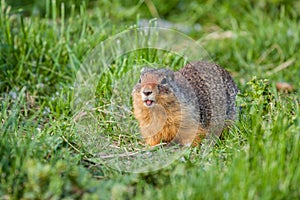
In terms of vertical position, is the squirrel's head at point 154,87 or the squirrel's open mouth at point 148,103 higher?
the squirrel's head at point 154,87

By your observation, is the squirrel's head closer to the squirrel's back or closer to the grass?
the squirrel's back

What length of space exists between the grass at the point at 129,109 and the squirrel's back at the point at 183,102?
18 cm

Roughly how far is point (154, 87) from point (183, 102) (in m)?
0.34

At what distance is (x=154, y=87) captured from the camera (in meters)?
4.59

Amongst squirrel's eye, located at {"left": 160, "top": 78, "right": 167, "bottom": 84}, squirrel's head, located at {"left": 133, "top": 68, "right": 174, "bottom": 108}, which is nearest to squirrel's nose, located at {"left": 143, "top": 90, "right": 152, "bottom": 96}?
squirrel's head, located at {"left": 133, "top": 68, "right": 174, "bottom": 108}

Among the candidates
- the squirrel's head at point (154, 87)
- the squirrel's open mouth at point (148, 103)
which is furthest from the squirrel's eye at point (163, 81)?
the squirrel's open mouth at point (148, 103)

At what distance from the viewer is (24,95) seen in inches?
220

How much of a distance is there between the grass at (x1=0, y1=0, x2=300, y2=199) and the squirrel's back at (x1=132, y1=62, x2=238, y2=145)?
0.59ft

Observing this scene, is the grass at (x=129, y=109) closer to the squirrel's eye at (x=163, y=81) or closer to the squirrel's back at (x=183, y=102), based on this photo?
the squirrel's back at (x=183, y=102)

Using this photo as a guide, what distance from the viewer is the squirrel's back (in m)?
4.67

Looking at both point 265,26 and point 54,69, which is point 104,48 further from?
point 265,26

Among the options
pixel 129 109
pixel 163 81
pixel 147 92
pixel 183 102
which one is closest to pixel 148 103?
pixel 147 92

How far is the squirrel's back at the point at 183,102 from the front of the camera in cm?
467

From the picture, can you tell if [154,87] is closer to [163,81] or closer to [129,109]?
[163,81]
